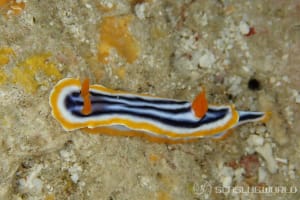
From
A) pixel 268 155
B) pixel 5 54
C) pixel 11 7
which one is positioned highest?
pixel 11 7

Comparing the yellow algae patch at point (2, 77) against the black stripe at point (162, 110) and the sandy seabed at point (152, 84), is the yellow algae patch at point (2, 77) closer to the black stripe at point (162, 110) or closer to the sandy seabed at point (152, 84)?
the sandy seabed at point (152, 84)

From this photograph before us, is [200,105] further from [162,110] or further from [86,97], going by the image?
[86,97]

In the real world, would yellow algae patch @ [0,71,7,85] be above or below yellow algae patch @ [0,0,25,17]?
below

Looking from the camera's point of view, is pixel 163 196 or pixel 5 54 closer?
pixel 5 54

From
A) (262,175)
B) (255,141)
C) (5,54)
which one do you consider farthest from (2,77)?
(262,175)

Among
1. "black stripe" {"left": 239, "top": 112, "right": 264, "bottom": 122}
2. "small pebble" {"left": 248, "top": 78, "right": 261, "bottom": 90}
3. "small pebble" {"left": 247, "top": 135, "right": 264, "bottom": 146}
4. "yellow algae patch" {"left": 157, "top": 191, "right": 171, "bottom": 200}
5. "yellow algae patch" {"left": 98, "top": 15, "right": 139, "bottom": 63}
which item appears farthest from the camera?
"small pebble" {"left": 248, "top": 78, "right": 261, "bottom": 90}

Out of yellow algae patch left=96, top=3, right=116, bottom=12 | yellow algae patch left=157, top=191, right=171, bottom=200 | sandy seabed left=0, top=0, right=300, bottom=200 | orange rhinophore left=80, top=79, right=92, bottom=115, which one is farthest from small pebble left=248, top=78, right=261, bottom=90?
orange rhinophore left=80, top=79, right=92, bottom=115

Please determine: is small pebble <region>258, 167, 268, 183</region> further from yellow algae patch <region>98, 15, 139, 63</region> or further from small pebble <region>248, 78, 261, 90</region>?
yellow algae patch <region>98, 15, 139, 63</region>

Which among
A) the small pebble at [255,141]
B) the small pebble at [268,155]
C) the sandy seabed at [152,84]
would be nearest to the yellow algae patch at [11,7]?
the sandy seabed at [152,84]
